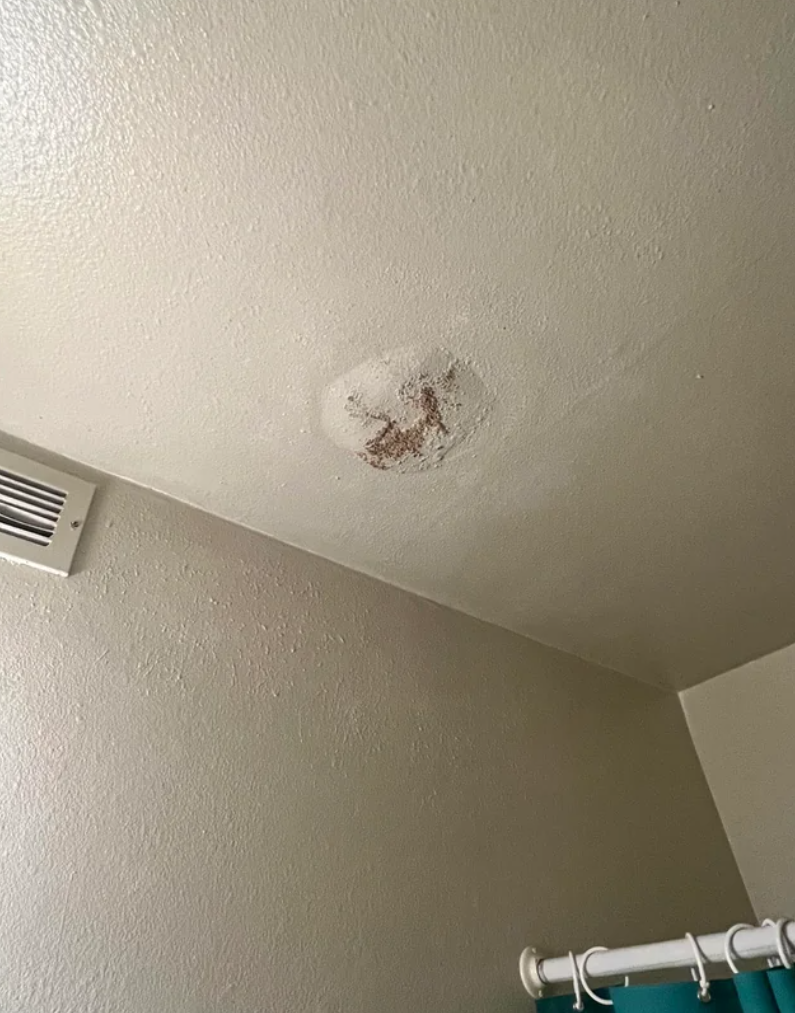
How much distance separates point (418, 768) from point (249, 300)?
2.11 feet

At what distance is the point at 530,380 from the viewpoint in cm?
89

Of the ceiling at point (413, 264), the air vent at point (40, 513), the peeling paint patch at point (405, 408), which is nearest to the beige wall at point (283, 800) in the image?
the air vent at point (40, 513)

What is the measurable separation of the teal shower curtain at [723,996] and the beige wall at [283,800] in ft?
0.53

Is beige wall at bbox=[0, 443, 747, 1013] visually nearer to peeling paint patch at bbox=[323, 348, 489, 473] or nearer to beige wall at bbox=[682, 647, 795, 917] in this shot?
beige wall at bbox=[682, 647, 795, 917]

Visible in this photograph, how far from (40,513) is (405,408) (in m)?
0.44

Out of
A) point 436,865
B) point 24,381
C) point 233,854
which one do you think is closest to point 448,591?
point 436,865

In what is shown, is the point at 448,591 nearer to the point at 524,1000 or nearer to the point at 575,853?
the point at 575,853

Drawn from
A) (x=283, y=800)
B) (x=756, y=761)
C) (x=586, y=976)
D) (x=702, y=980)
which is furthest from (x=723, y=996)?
(x=756, y=761)

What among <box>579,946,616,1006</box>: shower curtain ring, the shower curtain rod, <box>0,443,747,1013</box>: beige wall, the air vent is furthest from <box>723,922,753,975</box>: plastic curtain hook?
the air vent

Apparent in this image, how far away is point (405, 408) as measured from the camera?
0.91 meters

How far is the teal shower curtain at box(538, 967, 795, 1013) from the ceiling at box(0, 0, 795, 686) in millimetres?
564

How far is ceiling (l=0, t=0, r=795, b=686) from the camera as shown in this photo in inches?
24.8

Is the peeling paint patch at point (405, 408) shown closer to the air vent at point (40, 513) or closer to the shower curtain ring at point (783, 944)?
the air vent at point (40, 513)

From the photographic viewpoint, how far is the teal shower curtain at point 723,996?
736 millimetres
